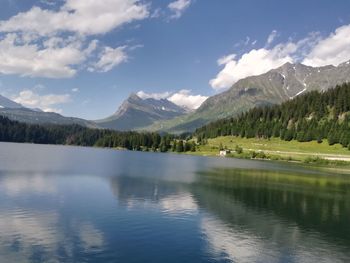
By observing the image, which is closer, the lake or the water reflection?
the lake

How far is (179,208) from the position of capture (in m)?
65.2

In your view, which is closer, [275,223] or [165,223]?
[165,223]

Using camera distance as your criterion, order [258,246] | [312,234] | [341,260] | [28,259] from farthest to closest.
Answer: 1. [312,234]
2. [258,246]
3. [341,260]
4. [28,259]

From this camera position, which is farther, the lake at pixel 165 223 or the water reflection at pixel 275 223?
the water reflection at pixel 275 223

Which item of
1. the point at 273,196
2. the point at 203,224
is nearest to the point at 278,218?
the point at 203,224

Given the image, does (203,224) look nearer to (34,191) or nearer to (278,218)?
(278,218)

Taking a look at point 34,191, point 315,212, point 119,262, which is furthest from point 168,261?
point 34,191

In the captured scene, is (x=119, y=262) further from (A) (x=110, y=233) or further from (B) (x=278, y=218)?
(B) (x=278, y=218)

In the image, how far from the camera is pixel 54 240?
138 feet

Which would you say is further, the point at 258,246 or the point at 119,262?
the point at 258,246

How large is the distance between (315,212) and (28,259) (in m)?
49.0

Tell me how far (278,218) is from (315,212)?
422 inches

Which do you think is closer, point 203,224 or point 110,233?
point 110,233

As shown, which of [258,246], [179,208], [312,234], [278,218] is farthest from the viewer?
[179,208]
